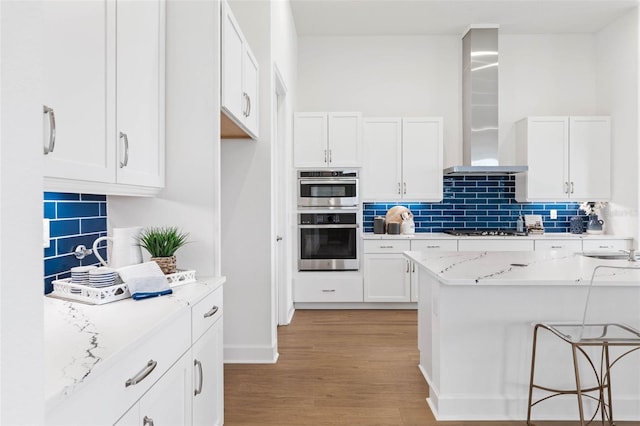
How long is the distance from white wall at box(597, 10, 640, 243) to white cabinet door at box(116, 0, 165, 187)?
15.7ft

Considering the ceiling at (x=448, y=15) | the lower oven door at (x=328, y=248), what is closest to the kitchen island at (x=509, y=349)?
the lower oven door at (x=328, y=248)

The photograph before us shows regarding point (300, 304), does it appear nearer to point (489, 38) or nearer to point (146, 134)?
point (146, 134)

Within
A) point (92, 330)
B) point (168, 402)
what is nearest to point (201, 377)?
point (168, 402)

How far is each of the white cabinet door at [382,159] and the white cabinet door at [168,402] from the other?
370 centimetres

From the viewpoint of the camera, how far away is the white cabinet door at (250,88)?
279 centimetres

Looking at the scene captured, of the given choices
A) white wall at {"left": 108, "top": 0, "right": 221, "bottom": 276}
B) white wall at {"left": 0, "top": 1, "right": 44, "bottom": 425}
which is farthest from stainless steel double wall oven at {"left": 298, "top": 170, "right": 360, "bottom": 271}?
white wall at {"left": 0, "top": 1, "right": 44, "bottom": 425}

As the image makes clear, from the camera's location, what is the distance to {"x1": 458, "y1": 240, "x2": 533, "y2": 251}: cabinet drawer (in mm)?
4844

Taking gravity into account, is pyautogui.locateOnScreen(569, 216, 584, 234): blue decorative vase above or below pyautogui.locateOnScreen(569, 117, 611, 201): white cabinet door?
below

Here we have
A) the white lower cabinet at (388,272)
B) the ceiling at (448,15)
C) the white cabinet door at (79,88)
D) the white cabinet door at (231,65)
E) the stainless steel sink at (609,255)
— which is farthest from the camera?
the white lower cabinet at (388,272)

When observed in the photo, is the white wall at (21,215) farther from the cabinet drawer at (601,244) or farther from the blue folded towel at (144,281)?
the cabinet drawer at (601,244)

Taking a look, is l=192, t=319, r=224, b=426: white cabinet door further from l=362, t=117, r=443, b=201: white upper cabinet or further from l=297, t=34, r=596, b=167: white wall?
l=297, t=34, r=596, b=167: white wall

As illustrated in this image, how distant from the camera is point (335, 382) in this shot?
2951 millimetres

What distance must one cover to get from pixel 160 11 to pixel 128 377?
5.44 feet

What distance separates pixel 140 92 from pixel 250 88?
3.78 feet
